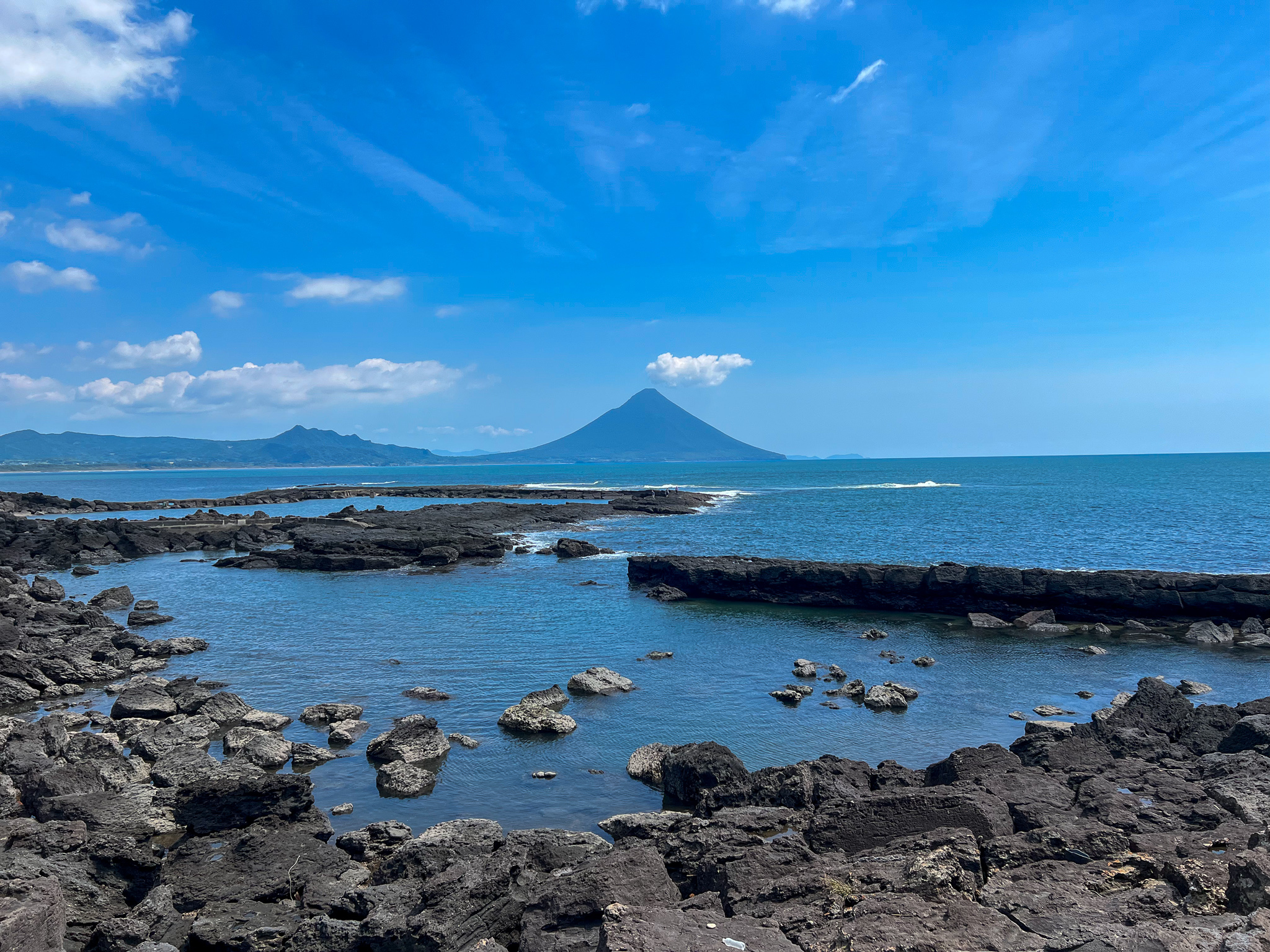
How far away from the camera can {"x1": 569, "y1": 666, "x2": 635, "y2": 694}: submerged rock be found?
1945 cm

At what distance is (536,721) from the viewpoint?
1661 centimetres

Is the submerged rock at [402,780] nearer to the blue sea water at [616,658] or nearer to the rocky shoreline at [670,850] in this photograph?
the rocky shoreline at [670,850]

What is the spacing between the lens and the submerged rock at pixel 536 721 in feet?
54.1

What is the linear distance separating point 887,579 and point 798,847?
2334 cm

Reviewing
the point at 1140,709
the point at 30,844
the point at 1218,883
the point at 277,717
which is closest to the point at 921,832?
the point at 1218,883

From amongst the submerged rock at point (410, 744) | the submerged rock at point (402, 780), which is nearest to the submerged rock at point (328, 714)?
the submerged rock at point (410, 744)

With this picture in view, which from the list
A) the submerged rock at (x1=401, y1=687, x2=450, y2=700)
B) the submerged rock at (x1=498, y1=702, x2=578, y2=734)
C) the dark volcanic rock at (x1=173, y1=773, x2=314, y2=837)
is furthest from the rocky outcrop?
the dark volcanic rock at (x1=173, y1=773, x2=314, y2=837)

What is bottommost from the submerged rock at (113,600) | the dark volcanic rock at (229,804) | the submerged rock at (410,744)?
the submerged rock at (113,600)

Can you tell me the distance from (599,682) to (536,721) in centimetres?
333

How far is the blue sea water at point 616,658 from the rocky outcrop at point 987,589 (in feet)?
3.75

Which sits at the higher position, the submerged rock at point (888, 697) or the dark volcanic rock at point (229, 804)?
the dark volcanic rock at point (229, 804)

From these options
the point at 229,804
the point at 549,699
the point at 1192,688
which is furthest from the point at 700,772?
the point at 1192,688

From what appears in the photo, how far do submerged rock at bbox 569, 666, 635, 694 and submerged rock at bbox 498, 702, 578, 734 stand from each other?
2202mm

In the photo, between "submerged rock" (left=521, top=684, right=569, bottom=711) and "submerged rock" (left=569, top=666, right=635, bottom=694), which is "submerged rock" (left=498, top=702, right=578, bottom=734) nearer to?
"submerged rock" (left=521, top=684, right=569, bottom=711)
